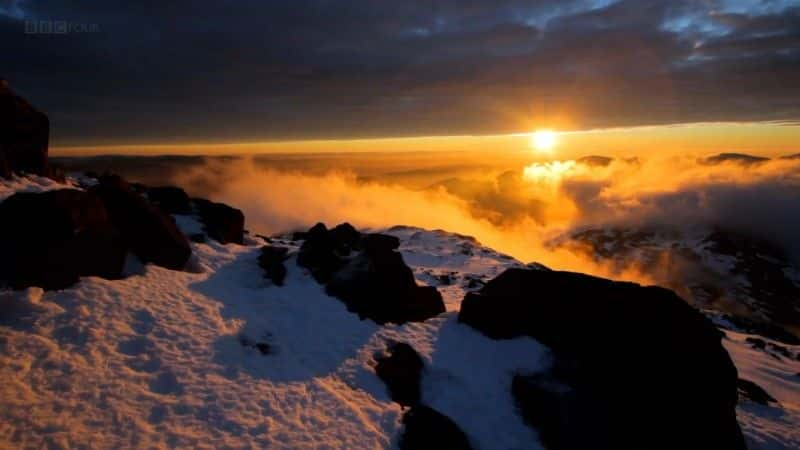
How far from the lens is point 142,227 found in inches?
1088

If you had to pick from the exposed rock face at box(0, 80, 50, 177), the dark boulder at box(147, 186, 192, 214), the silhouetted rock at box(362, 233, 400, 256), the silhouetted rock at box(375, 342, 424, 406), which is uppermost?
the exposed rock face at box(0, 80, 50, 177)

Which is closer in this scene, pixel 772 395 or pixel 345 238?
pixel 772 395

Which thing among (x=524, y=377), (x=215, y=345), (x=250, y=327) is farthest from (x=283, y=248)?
(x=524, y=377)

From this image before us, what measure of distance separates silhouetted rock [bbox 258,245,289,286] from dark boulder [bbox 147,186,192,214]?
10.1 meters

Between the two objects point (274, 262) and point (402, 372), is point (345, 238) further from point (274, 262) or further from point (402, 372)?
point (402, 372)

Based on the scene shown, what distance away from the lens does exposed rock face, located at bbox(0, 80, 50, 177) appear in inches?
1222

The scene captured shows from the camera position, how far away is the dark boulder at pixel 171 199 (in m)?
40.0

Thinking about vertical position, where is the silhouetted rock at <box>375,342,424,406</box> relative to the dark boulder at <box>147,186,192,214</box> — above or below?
below

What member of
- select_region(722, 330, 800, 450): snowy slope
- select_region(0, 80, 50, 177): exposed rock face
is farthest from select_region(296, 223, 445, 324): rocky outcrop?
select_region(722, 330, 800, 450): snowy slope

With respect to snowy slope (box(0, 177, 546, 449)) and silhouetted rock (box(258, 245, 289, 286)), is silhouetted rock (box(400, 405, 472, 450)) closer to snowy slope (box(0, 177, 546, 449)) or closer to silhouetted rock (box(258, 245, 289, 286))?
snowy slope (box(0, 177, 546, 449))

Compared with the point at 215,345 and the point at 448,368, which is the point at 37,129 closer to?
the point at 215,345

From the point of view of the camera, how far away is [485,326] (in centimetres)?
2809

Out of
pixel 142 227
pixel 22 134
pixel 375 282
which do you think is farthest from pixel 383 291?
pixel 22 134

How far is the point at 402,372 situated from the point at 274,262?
15734mm
